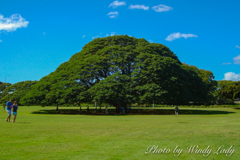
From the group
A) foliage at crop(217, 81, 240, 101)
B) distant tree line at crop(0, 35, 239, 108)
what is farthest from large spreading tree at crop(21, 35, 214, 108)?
foliage at crop(217, 81, 240, 101)

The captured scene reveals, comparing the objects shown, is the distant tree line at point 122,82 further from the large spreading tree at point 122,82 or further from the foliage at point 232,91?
the foliage at point 232,91

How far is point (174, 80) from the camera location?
3456 centimetres

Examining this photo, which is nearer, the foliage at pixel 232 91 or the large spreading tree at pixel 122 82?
the large spreading tree at pixel 122 82

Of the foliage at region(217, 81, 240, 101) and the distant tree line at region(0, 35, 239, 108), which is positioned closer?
the distant tree line at region(0, 35, 239, 108)

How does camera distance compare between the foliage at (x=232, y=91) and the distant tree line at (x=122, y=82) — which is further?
the foliage at (x=232, y=91)

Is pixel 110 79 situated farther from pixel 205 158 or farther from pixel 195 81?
pixel 205 158

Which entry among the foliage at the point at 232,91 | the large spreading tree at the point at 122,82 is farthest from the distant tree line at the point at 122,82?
the foliage at the point at 232,91

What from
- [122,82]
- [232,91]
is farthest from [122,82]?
[232,91]

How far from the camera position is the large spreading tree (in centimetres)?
3288

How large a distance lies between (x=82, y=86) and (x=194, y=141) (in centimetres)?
2610

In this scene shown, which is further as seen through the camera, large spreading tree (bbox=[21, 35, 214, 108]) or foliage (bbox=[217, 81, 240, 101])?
foliage (bbox=[217, 81, 240, 101])

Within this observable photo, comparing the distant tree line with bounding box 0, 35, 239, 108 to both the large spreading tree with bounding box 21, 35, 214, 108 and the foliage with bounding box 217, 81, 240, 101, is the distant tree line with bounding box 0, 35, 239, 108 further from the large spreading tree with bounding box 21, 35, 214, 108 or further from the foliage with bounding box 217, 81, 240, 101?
the foliage with bounding box 217, 81, 240, 101

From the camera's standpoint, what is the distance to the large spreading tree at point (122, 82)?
32.9 meters

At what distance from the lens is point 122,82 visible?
3359cm
